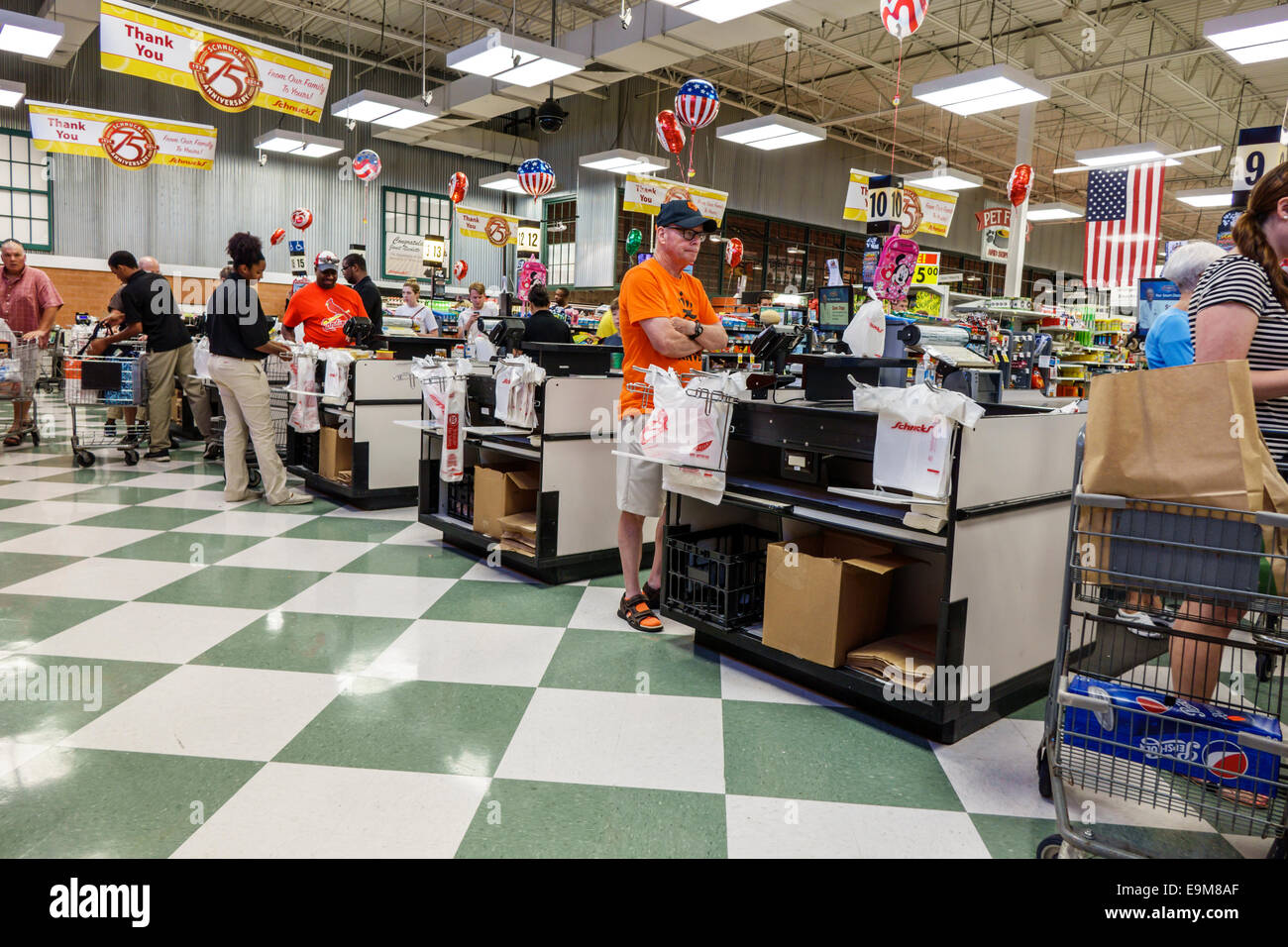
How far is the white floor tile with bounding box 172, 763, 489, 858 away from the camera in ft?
5.70

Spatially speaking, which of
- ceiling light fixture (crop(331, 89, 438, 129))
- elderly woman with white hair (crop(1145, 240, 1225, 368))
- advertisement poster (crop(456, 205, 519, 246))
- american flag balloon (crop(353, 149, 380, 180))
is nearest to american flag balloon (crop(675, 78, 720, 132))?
ceiling light fixture (crop(331, 89, 438, 129))

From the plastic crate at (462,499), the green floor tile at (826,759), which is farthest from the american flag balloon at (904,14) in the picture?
the green floor tile at (826,759)

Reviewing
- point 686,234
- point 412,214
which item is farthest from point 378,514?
point 412,214

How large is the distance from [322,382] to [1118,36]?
1239 centimetres

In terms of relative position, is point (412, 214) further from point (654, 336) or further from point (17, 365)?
point (654, 336)

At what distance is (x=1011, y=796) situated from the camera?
2086 mm

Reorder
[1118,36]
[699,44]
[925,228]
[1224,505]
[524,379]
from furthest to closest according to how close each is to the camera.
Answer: [925,228]
[1118,36]
[699,44]
[524,379]
[1224,505]

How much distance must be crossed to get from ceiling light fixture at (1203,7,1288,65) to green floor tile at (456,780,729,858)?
802cm

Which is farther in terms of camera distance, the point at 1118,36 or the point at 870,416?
the point at 1118,36

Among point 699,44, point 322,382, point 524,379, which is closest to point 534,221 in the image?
point 699,44

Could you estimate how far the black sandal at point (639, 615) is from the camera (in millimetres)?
3230

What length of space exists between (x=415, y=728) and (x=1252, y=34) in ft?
28.2

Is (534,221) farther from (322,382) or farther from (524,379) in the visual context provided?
(524,379)

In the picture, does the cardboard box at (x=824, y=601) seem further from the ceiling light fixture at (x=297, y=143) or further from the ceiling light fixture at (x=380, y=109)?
the ceiling light fixture at (x=297, y=143)
